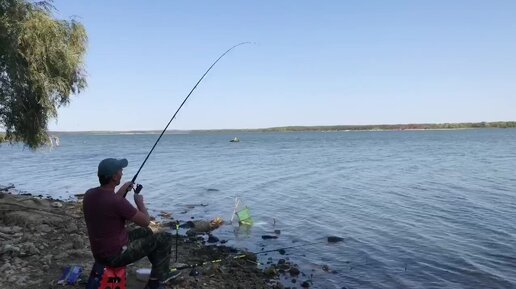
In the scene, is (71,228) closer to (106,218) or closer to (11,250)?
(11,250)

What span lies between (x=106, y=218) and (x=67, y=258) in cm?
486

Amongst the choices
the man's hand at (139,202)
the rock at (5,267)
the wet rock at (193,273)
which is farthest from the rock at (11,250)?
the man's hand at (139,202)

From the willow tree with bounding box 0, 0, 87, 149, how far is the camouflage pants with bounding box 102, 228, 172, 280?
32.2 ft

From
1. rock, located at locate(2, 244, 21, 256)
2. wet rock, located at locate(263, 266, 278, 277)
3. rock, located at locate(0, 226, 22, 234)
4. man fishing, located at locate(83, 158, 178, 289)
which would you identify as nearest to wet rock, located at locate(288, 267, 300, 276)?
wet rock, located at locate(263, 266, 278, 277)

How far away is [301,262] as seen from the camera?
13.0m

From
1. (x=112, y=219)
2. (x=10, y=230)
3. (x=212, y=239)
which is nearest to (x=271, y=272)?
(x=212, y=239)

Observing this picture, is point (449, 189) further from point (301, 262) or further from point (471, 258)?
point (301, 262)

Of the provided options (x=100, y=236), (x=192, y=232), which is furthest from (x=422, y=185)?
(x=100, y=236)

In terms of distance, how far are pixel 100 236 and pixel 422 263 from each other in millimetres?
10051

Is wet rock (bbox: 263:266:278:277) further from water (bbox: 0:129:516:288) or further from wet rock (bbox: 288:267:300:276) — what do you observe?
water (bbox: 0:129:516:288)

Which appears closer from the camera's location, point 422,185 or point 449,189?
point 449,189

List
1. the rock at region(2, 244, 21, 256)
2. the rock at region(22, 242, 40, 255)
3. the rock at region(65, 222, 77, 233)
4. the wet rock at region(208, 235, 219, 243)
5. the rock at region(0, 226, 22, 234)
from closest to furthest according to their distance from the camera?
the rock at region(2, 244, 21, 256) < the rock at region(22, 242, 40, 255) < the rock at region(0, 226, 22, 234) < the rock at region(65, 222, 77, 233) < the wet rock at region(208, 235, 219, 243)

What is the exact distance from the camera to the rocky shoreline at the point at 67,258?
849 cm

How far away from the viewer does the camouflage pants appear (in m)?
5.98
